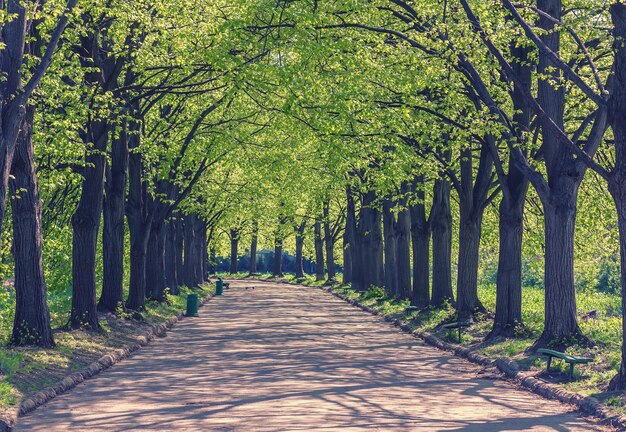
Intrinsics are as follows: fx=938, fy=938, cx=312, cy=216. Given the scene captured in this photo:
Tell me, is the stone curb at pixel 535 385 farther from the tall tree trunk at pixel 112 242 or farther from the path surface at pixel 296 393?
the tall tree trunk at pixel 112 242

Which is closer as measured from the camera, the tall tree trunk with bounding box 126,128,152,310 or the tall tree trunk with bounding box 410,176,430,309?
the tall tree trunk with bounding box 126,128,152,310

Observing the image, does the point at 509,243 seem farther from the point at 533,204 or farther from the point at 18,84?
the point at 18,84

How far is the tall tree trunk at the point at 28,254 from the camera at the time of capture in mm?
17594

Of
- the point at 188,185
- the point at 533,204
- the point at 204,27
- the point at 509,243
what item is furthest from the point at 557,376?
the point at 188,185

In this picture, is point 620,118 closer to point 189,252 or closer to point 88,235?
point 88,235

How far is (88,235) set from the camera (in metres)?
21.8

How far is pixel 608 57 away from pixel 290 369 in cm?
1135

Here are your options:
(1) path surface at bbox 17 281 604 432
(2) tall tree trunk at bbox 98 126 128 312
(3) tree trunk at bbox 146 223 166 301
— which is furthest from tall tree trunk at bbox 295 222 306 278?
(1) path surface at bbox 17 281 604 432

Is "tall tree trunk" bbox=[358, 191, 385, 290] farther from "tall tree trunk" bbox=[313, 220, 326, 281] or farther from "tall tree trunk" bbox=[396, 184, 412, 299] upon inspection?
"tall tree trunk" bbox=[313, 220, 326, 281]

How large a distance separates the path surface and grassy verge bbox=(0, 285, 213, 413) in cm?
52

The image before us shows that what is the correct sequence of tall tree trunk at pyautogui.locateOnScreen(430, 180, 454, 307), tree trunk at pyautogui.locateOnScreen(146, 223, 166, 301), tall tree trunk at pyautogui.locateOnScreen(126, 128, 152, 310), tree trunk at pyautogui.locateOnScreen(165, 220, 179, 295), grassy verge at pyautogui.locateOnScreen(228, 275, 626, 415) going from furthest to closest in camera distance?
tree trunk at pyautogui.locateOnScreen(165, 220, 179, 295) → tree trunk at pyautogui.locateOnScreen(146, 223, 166, 301) → tall tree trunk at pyautogui.locateOnScreen(430, 180, 454, 307) → tall tree trunk at pyautogui.locateOnScreen(126, 128, 152, 310) → grassy verge at pyautogui.locateOnScreen(228, 275, 626, 415)

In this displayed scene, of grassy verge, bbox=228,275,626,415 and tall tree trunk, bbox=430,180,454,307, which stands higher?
tall tree trunk, bbox=430,180,454,307

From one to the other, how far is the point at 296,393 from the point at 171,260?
31436mm

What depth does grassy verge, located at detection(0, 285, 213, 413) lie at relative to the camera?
13320 mm
